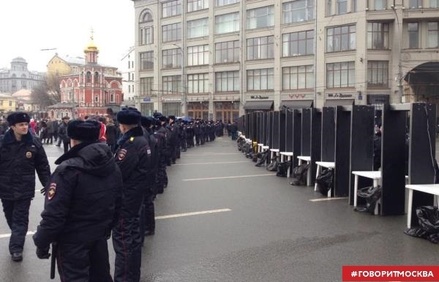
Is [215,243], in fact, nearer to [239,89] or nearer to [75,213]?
[75,213]

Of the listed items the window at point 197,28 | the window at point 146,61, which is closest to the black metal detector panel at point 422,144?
the window at point 197,28

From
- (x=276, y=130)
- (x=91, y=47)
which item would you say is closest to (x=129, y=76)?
(x=91, y=47)

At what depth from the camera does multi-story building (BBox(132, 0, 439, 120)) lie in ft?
145

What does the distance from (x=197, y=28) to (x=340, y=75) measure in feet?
72.6

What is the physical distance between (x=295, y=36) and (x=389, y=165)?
43.6 metres

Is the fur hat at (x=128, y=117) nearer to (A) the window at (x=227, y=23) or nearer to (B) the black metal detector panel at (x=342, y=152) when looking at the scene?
(B) the black metal detector panel at (x=342, y=152)

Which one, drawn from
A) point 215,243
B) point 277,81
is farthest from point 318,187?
point 277,81

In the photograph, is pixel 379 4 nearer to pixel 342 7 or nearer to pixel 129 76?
pixel 342 7

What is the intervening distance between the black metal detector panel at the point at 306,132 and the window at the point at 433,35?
3516 cm

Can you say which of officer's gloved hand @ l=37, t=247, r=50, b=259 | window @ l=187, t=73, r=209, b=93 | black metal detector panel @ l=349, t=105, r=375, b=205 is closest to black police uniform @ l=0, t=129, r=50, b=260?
officer's gloved hand @ l=37, t=247, r=50, b=259

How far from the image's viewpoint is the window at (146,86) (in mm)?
66125

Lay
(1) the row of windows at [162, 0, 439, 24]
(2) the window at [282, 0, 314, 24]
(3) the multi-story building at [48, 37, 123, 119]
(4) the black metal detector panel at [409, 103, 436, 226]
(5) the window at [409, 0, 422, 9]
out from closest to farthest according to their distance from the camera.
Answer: (4) the black metal detector panel at [409, 103, 436, 226] → (5) the window at [409, 0, 422, 9] → (1) the row of windows at [162, 0, 439, 24] → (2) the window at [282, 0, 314, 24] → (3) the multi-story building at [48, 37, 123, 119]

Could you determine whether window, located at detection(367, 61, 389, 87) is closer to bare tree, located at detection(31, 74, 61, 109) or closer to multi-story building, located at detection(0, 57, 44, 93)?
bare tree, located at detection(31, 74, 61, 109)

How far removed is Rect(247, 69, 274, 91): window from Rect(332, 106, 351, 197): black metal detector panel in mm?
42295
